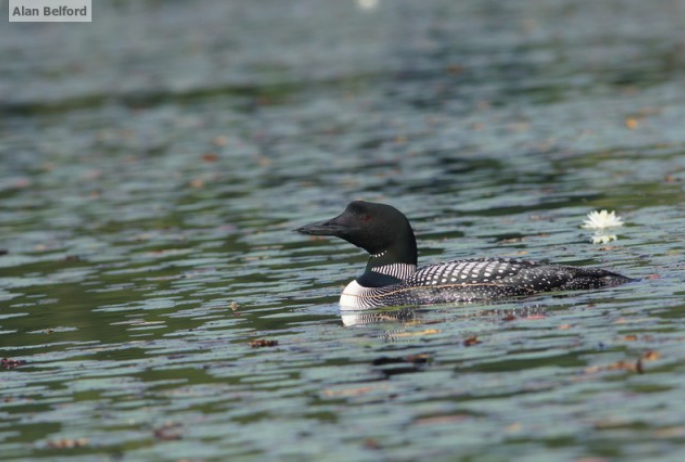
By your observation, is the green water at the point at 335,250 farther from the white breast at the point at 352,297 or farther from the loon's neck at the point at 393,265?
the loon's neck at the point at 393,265

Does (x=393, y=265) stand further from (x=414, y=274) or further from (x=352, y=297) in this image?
(x=352, y=297)

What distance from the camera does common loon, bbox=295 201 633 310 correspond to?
45.8ft

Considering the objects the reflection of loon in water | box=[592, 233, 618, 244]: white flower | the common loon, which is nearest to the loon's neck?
the common loon

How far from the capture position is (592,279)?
14.0 m

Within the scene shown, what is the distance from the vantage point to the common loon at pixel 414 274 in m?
13.9

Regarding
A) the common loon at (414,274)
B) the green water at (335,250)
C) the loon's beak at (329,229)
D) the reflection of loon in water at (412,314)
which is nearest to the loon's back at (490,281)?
the common loon at (414,274)

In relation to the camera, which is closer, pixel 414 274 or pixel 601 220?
pixel 414 274

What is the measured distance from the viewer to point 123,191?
25938 millimetres

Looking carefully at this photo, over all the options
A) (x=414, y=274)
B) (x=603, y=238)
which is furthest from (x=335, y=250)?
(x=414, y=274)

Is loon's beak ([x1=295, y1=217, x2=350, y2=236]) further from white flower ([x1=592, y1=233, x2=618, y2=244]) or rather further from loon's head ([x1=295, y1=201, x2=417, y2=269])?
white flower ([x1=592, y1=233, x2=618, y2=244])

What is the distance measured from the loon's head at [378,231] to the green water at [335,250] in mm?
A: 778

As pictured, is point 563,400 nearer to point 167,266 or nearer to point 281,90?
point 167,266

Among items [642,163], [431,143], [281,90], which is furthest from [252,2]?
[642,163]

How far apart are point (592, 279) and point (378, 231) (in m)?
2.14
